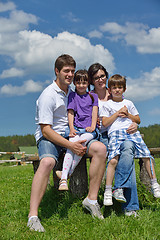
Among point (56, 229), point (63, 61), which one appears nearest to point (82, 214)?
point (56, 229)

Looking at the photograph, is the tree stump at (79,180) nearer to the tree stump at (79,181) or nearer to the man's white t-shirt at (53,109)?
the tree stump at (79,181)

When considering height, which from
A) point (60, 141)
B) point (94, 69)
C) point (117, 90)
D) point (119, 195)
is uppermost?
point (94, 69)

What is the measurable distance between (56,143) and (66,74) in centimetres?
106

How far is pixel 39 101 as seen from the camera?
4230 millimetres

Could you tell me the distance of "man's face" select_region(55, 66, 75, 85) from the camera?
13.9ft

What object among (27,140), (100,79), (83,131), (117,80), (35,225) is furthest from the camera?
(27,140)

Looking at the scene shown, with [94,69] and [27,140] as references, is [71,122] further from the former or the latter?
[27,140]

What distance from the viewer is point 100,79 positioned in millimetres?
4758

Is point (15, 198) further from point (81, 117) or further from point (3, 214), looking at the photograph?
point (81, 117)

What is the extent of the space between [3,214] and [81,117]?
2090mm

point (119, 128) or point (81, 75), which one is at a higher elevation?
point (81, 75)

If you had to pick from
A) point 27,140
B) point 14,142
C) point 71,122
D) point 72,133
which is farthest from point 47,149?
point 27,140

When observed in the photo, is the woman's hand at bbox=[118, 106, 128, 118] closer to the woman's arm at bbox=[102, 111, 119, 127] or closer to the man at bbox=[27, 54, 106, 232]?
the woman's arm at bbox=[102, 111, 119, 127]

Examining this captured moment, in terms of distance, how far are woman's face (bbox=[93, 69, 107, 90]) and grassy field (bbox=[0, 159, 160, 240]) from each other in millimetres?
1790
